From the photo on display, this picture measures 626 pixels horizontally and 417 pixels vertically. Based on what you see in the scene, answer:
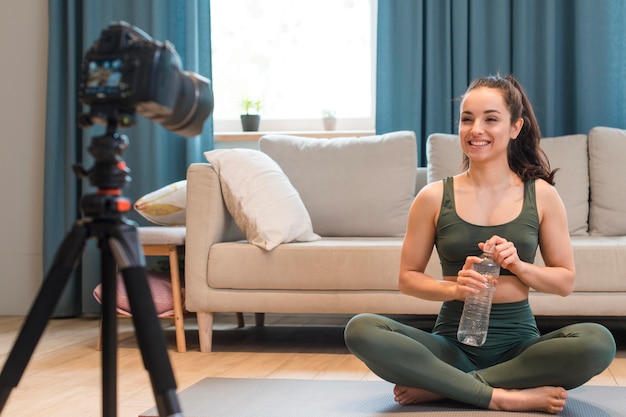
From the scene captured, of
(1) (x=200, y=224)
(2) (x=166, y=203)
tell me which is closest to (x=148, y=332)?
(1) (x=200, y=224)

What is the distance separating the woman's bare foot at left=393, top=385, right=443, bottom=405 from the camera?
2064 mm

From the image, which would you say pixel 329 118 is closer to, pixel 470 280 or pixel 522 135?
pixel 522 135

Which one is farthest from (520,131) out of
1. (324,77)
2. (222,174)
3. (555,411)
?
(324,77)

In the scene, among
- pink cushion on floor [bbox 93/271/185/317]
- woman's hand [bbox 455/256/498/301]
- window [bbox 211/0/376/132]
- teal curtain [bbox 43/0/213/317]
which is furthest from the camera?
window [bbox 211/0/376/132]

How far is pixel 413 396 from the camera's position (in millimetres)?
2068

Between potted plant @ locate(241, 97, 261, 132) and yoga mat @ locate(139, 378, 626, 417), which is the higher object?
potted plant @ locate(241, 97, 261, 132)

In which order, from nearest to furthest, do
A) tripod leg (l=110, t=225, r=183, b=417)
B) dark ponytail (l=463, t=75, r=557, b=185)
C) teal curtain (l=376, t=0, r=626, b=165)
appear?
1. tripod leg (l=110, t=225, r=183, b=417)
2. dark ponytail (l=463, t=75, r=557, b=185)
3. teal curtain (l=376, t=0, r=626, b=165)

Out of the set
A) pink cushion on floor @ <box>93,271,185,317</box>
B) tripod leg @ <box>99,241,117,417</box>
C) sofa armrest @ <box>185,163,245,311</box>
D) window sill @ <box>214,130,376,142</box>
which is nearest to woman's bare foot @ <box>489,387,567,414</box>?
tripod leg @ <box>99,241,117,417</box>

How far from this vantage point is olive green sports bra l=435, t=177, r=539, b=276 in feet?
6.80

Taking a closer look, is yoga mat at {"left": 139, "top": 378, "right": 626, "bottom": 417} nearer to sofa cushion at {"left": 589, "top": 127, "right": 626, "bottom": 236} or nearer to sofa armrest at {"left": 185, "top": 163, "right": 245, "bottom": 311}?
sofa armrest at {"left": 185, "top": 163, "right": 245, "bottom": 311}

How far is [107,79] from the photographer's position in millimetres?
1055

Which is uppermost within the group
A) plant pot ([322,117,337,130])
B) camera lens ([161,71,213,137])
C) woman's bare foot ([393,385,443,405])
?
plant pot ([322,117,337,130])

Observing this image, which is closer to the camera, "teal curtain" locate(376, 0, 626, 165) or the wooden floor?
the wooden floor

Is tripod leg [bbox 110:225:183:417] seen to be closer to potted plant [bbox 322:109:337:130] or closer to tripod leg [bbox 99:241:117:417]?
tripod leg [bbox 99:241:117:417]
